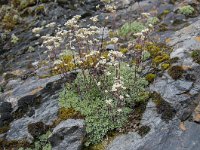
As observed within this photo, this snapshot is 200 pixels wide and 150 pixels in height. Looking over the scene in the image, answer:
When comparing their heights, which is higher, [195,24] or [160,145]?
[195,24]

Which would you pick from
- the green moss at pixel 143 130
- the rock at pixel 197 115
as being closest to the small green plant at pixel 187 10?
the rock at pixel 197 115

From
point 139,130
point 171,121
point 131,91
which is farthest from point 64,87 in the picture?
point 171,121

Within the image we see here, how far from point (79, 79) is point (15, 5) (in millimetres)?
6855

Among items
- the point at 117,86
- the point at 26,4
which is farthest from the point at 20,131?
the point at 26,4

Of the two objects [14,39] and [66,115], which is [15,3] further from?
[66,115]

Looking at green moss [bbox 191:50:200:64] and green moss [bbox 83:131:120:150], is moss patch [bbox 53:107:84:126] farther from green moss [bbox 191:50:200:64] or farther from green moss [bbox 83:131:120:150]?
green moss [bbox 191:50:200:64]

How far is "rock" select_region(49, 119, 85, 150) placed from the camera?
850 centimetres

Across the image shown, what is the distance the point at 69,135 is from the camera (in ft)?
28.2

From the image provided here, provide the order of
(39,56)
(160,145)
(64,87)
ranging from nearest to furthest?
(160,145) → (64,87) → (39,56)

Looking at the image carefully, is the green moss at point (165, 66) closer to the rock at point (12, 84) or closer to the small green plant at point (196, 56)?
the small green plant at point (196, 56)

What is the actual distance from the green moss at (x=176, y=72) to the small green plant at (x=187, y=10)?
4014mm

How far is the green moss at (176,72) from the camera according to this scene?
9109 millimetres

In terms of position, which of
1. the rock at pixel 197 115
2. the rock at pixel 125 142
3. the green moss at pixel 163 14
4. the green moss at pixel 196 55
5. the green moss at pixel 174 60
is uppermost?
the green moss at pixel 196 55

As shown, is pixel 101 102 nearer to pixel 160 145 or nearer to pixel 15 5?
pixel 160 145
